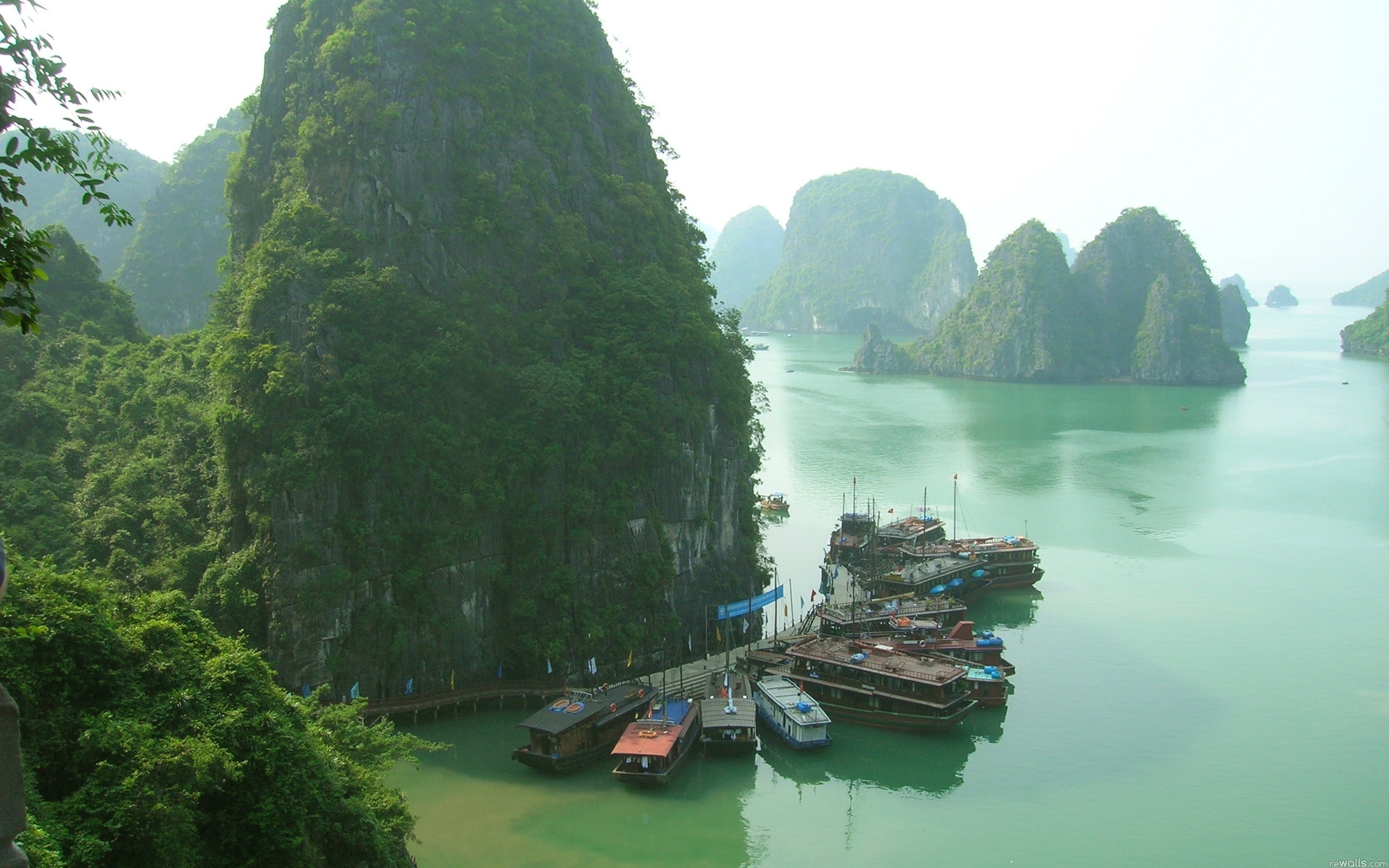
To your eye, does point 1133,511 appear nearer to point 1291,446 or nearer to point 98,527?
point 1291,446

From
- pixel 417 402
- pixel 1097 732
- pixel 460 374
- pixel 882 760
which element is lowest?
pixel 882 760

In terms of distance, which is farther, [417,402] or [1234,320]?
[1234,320]

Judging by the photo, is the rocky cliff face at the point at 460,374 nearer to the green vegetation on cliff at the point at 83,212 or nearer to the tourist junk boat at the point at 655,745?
the tourist junk boat at the point at 655,745

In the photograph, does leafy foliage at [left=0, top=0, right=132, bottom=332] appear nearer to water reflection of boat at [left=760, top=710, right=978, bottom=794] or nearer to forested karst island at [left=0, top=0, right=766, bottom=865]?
forested karst island at [left=0, top=0, right=766, bottom=865]

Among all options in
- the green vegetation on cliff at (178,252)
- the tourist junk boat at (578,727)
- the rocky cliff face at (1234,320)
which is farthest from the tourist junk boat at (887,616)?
the rocky cliff face at (1234,320)

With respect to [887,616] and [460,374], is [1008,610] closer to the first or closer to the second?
[887,616]

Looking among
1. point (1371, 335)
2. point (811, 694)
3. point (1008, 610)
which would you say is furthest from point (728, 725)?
point (1371, 335)
